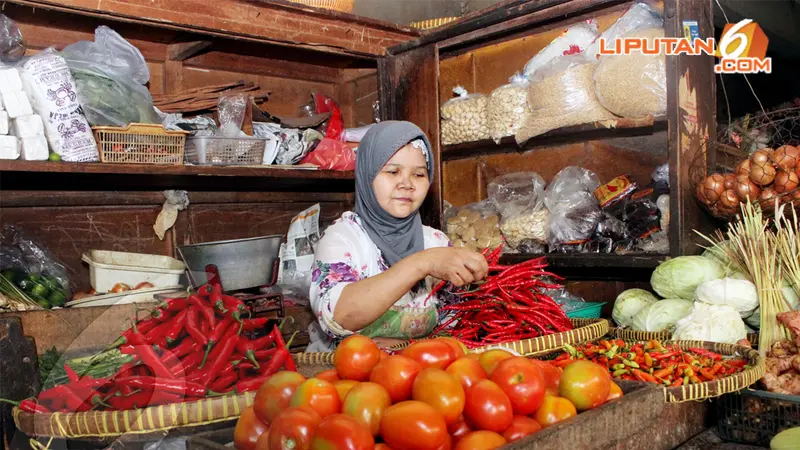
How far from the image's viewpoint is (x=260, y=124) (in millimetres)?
3496

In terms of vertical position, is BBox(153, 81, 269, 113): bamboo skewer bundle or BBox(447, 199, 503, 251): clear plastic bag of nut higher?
BBox(153, 81, 269, 113): bamboo skewer bundle

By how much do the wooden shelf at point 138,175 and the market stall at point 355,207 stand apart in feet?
0.05

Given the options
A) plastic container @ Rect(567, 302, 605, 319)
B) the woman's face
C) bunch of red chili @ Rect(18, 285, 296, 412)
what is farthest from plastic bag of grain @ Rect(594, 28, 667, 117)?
bunch of red chili @ Rect(18, 285, 296, 412)

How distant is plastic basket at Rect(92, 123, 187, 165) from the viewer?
2.78 m

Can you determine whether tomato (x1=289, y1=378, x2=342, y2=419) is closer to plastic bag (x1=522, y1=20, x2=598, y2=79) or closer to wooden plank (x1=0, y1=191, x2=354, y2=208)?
plastic bag (x1=522, y1=20, x2=598, y2=79)

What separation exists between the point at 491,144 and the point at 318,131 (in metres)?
1.05

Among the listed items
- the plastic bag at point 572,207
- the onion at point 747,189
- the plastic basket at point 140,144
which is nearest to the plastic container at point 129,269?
the plastic basket at point 140,144

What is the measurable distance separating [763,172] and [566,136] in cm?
117

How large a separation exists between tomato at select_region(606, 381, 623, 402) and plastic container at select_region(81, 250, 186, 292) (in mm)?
2520

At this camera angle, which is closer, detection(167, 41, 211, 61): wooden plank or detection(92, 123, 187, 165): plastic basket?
detection(92, 123, 187, 165): plastic basket

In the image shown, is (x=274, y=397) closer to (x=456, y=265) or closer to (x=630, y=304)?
(x=456, y=265)

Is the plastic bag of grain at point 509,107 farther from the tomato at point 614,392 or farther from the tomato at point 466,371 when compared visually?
the tomato at point 466,371

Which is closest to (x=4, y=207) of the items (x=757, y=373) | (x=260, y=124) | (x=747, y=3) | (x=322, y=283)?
(x=260, y=124)

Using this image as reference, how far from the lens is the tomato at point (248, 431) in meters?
1.04
